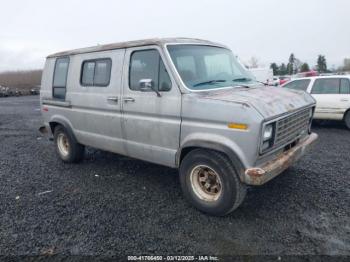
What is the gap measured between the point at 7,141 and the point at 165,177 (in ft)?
20.6

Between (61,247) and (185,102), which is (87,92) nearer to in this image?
(185,102)

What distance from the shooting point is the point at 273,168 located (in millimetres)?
3596

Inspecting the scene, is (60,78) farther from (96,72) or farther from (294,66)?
(294,66)

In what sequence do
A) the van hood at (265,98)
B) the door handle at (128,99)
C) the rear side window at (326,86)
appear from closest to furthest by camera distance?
1. the van hood at (265,98)
2. the door handle at (128,99)
3. the rear side window at (326,86)

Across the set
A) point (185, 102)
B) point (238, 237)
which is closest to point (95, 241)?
point (238, 237)

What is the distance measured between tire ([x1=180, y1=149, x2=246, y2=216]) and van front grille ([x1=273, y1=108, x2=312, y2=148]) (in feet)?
2.23

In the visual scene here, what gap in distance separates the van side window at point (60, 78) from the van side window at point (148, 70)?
2004mm

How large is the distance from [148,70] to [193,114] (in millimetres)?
1098

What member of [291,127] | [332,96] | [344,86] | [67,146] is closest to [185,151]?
[291,127]

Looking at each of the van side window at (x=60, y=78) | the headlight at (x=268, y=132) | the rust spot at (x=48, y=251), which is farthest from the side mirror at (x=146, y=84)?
the van side window at (x=60, y=78)

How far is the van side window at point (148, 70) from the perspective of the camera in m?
4.19

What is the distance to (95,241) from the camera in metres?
3.50

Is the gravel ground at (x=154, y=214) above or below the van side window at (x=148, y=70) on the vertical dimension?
below

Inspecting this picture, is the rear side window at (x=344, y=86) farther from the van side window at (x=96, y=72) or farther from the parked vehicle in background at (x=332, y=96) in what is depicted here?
the van side window at (x=96, y=72)
